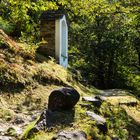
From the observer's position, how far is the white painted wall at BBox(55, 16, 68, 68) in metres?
16.6

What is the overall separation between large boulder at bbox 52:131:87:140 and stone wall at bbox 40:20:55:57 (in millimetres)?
9828

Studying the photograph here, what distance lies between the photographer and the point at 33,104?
9.61 m

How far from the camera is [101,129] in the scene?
323 inches

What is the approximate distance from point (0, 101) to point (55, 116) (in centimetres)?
177

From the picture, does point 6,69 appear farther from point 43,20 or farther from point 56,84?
point 43,20

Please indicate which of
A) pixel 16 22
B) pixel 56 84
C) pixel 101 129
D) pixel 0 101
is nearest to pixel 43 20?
pixel 16 22

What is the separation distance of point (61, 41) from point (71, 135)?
37.3 ft

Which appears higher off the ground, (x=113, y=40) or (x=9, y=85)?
(x=113, y=40)

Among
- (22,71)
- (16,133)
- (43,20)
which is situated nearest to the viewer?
(16,133)

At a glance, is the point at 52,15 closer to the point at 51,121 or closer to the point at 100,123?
the point at 100,123

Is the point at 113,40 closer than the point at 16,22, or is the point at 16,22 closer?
the point at 16,22

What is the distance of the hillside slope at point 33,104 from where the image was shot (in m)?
7.67

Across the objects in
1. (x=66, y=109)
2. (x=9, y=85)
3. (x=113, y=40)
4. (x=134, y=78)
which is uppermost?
(x=113, y=40)

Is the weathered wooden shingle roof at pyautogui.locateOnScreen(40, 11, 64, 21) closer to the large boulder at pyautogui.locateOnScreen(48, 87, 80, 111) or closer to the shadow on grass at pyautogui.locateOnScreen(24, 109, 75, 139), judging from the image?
the large boulder at pyautogui.locateOnScreen(48, 87, 80, 111)
